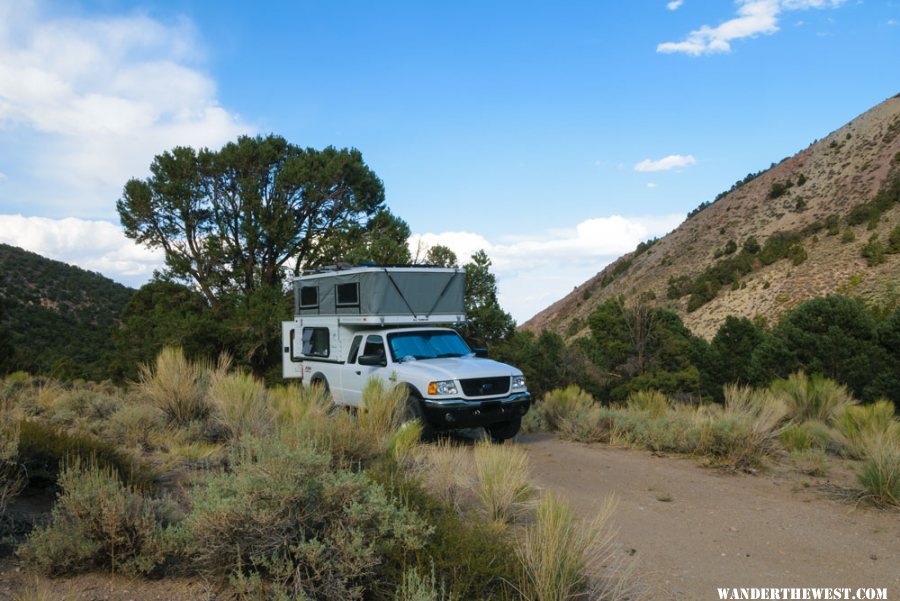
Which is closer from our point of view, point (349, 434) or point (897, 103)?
point (349, 434)

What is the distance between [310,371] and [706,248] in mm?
54010

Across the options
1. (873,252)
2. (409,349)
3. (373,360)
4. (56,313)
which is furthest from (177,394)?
(56,313)

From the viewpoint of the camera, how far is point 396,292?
35.9 feet

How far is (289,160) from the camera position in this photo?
88.7ft

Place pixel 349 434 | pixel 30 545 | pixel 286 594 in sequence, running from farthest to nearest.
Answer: pixel 349 434, pixel 30 545, pixel 286 594

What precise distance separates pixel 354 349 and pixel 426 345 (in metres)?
1.38

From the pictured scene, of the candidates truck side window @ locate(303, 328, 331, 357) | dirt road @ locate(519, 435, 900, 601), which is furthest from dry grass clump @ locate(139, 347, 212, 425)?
dirt road @ locate(519, 435, 900, 601)

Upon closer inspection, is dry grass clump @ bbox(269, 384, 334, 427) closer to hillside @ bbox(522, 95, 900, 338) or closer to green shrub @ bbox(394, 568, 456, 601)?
green shrub @ bbox(394, 568, 456, 601)

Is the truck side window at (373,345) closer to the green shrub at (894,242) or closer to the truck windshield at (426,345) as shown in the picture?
the truck windshield at (426,345)

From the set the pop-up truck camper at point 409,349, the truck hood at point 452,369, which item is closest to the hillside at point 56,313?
the pop-up truck camper at point 409,349

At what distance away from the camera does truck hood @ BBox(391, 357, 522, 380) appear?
9.31 metres

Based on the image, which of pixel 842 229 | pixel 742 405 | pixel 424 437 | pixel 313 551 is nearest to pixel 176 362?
pixel 424 437

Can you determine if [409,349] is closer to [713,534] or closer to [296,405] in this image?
[296,405]

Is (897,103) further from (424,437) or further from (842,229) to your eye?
(424,437)
